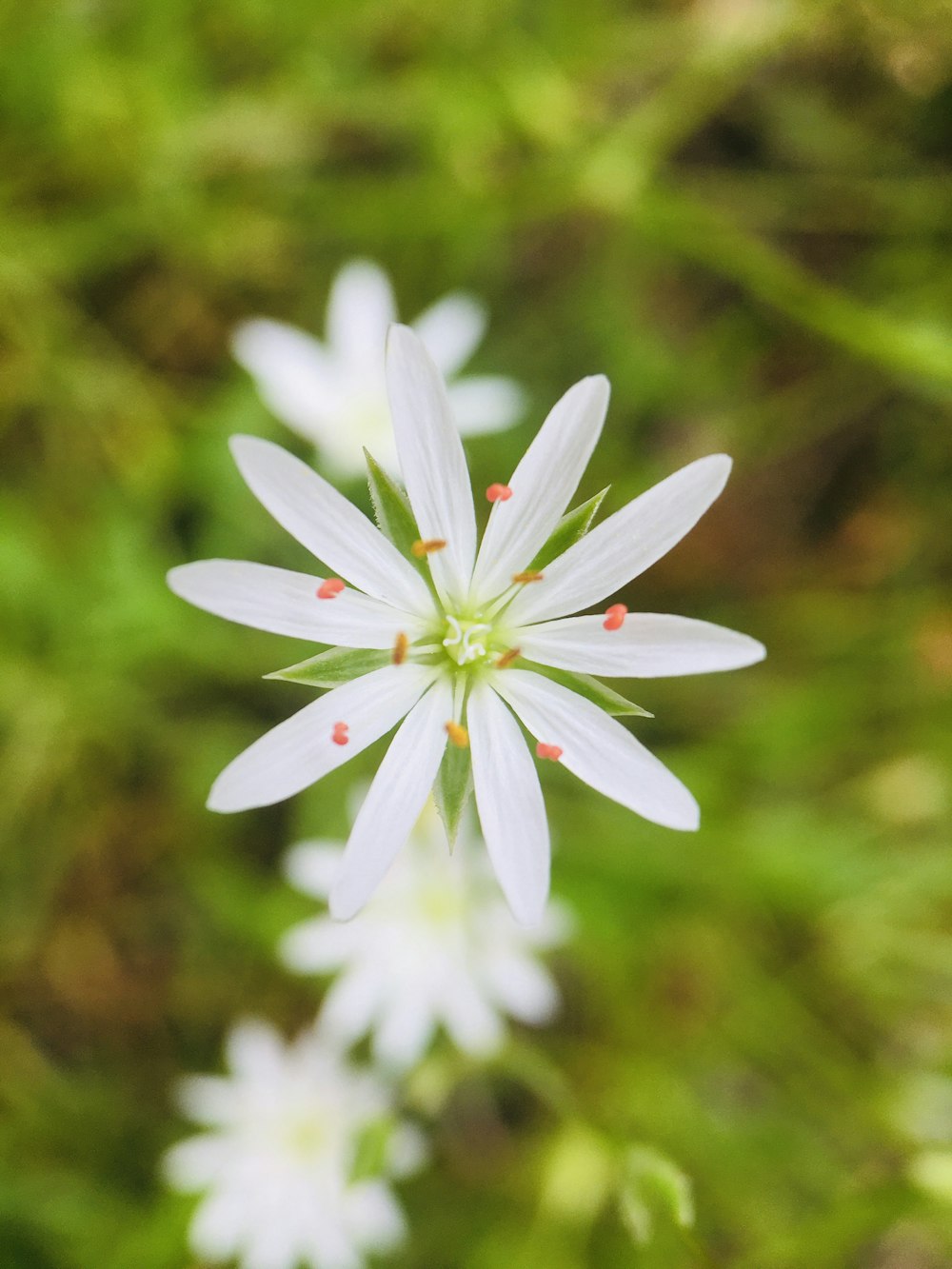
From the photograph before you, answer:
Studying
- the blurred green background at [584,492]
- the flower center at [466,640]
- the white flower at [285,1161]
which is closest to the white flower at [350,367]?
the blurred green background at [584,492]

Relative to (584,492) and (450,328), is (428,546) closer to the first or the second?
(450,328)

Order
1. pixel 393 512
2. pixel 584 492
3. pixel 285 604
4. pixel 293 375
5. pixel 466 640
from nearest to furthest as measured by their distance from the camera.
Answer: pixel 285 604 → pixel 393 512 → pixel 466 640 → pixel 293 375 → pixel 584 492

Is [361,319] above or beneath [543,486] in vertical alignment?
above

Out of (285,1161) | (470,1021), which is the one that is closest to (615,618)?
(470,1021)

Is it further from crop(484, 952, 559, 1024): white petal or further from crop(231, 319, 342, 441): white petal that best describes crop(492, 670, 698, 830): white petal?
crop(231, 319, 342, 441): white petal

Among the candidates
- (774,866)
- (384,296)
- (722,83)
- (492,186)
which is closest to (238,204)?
(384,296)

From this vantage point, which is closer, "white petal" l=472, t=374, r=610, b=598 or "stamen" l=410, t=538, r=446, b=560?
"white petal" l=472, t=374, r=610, b=598

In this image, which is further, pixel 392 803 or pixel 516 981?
pixel 516 981

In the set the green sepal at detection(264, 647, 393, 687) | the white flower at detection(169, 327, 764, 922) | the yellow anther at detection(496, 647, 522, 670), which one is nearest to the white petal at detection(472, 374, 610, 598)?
the white flower at detection(169, 327, 764, 922)

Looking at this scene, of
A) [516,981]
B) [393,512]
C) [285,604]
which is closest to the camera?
[285,604]
